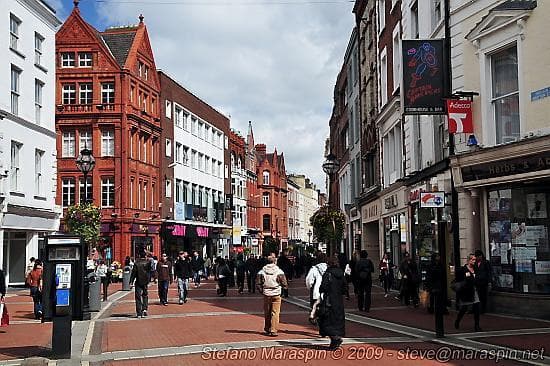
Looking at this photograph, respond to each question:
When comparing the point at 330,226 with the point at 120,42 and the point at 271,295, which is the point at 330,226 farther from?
the point at 271,295

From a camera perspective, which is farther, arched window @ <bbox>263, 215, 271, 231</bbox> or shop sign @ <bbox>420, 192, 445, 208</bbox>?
arched window @ <bbox>263, 215, 271, 231</bbox>

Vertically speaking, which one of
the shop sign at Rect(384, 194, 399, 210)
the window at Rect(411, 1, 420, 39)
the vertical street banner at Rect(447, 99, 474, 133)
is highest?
the window at Rect(411, 1, 420, 39)

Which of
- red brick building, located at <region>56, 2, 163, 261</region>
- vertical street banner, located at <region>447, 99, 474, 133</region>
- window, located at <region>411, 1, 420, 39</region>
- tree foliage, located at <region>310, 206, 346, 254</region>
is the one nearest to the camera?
vertical street banner, located at <region>447, 99, 474, 133</region>

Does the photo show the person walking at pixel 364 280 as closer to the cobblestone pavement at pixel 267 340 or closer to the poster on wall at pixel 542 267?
the cobblestone pavement at pixel 267 340

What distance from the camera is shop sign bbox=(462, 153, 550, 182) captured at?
16234 mm

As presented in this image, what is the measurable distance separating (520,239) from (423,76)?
540cm

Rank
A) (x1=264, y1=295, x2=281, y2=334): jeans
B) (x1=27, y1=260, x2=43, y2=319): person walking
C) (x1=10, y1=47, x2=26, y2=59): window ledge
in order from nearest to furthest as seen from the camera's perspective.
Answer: (x1=264, y1=295, x2=281, y2=334): jeans < (x1=27, y1=260, x2=43, y2=319): person walking < (x1=10, y1=47, x2=26, y2=59): window ledge

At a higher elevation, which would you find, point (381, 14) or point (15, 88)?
point (381, 14)

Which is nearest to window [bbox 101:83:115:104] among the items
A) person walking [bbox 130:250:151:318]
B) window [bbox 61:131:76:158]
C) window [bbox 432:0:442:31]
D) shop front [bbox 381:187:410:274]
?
window [bbox 61:131:76:158]

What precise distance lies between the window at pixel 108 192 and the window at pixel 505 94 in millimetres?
35856

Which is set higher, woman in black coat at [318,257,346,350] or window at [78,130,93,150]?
window at [78,130,93,150]

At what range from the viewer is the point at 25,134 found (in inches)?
1329

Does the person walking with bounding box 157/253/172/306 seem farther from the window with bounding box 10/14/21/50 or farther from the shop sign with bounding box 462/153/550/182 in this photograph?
the window with bounding box 10/14/21/50

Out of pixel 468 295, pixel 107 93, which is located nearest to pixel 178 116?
pixel 107 93
